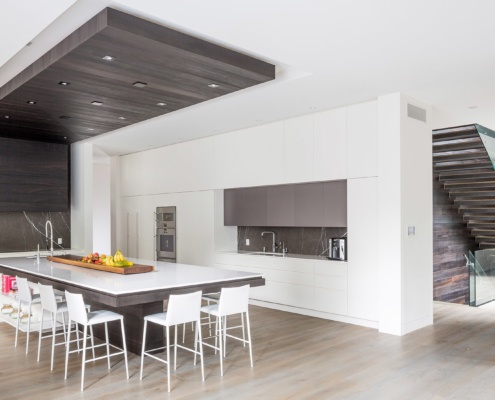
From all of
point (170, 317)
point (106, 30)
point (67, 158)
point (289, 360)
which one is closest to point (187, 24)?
→ point (106, 30)

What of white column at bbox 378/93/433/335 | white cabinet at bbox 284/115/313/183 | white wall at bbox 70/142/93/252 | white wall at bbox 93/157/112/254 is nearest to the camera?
white column at bbox 378/93/433/335

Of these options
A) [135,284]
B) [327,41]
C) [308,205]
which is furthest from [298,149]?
[135,284]

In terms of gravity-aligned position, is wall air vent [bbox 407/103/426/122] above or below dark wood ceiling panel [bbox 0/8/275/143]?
below

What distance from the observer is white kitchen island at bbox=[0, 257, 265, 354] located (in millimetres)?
3629

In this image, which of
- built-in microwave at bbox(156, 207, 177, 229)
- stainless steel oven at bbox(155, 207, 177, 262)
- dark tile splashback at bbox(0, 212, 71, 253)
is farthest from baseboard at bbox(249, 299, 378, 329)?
dark tile splashback at bbox(0, 212, 71, 253)

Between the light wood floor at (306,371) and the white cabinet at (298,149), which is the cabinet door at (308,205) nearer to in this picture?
the white cabinet at (298,149)

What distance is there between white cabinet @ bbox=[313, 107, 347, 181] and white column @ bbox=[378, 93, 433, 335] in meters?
0.54

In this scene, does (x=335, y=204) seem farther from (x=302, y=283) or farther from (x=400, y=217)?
(x=302, y=283)

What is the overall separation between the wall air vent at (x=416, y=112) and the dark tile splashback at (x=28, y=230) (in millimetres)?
6208

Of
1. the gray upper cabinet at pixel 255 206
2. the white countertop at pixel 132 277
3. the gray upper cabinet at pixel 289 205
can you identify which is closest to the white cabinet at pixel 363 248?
the gray upper cabinet at pixel 289 205

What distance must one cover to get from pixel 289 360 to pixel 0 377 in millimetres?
2583

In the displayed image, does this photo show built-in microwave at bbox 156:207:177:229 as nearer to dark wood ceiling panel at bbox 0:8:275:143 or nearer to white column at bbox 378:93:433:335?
dark wood ceiling panel at bbox 0:8:275:143

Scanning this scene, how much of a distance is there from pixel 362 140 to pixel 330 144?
49cm

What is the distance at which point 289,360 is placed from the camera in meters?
4.42
